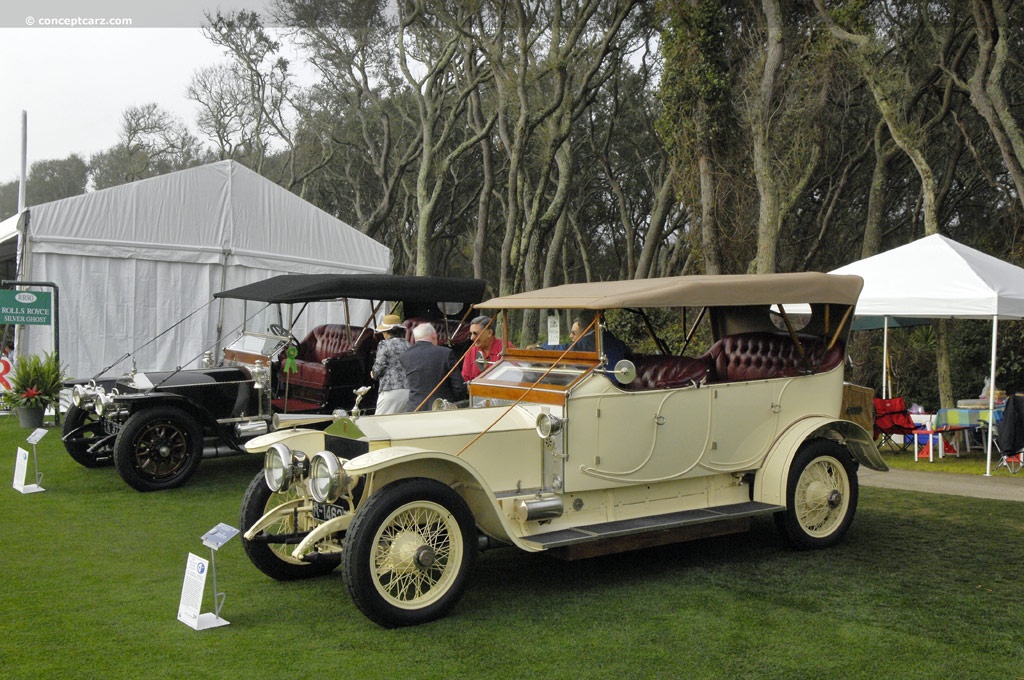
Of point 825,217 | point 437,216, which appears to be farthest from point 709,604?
point 437,216

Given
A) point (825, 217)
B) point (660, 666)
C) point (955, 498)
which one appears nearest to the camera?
point (660, 666)

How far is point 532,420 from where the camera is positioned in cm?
578

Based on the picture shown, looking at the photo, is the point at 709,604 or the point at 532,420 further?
the point at 532,420

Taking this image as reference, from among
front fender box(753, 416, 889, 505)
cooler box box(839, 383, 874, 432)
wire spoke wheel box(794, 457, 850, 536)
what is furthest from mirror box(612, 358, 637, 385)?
cooler box box(839, 383, 874, 432)

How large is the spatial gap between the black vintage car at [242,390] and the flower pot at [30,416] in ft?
9.45

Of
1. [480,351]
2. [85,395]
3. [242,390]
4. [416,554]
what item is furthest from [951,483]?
[85,395]

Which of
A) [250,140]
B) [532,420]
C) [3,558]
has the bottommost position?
[3,558]

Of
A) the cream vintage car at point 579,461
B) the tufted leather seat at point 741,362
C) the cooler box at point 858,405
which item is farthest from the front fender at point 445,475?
the cooler box at point 858,405

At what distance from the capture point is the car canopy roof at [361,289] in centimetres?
964

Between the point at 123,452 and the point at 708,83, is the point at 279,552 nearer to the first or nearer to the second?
the point at 123,452

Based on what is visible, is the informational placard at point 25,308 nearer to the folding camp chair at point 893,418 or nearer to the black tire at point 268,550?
the black tire at point 268,550

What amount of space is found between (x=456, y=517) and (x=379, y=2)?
23.4 m

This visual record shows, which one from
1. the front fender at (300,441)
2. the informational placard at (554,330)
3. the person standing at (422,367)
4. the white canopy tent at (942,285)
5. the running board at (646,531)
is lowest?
the running board at (646,531)

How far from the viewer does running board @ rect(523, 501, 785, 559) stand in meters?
5.52
